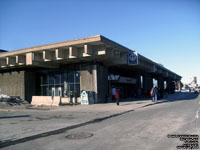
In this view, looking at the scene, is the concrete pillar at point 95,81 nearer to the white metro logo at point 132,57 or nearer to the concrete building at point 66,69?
the concrete building at point 66,69

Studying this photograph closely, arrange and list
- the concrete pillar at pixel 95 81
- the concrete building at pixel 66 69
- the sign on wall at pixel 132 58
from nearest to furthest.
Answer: the concrete building at pixel 66 69 < the concrete pillar at pixel 95 81 < the sign on wall at pixel 132 58

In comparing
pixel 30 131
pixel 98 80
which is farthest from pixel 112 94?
pixel 30 131

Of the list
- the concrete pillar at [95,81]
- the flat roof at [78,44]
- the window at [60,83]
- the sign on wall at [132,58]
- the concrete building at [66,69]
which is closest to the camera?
the flat roof at [78,44]

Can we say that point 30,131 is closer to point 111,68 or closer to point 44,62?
point 44,62

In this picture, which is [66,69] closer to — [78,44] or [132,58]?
[78,44]

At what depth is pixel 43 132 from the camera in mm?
8625

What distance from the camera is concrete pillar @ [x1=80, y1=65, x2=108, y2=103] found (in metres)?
24.6

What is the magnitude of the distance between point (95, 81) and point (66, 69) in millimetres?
4940

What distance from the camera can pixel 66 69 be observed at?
27.6 meters

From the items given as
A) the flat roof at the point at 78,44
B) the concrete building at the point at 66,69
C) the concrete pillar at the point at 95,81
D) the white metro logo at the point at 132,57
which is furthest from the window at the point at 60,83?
the white metro logo at the point at 132,57

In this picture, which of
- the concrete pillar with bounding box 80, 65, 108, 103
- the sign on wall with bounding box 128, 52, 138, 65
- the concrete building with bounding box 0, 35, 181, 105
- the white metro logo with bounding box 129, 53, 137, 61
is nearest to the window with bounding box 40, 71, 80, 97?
the concrete building with bounding box 0, 35, 181, 105

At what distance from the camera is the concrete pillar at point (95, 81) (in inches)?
967

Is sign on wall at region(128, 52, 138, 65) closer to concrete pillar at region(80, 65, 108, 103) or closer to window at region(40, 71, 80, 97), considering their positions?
concrete pillar at region(80, 65, 108, 103)

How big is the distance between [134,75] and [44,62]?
18.8 m
